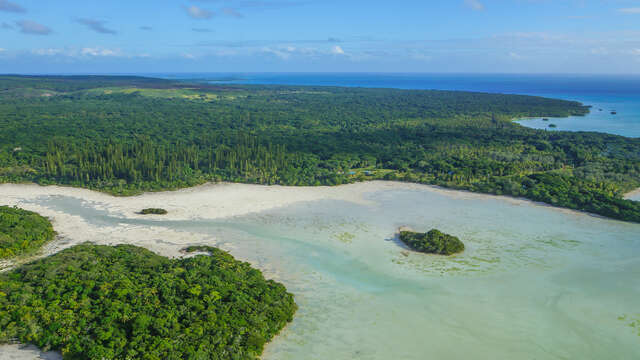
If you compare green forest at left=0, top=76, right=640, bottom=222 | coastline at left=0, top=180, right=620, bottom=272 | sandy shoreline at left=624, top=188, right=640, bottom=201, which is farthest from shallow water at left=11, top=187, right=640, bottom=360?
sandy shoreline at left=624, top=188, right=640, bottom=201

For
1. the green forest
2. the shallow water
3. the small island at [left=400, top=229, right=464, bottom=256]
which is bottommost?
the shallow water

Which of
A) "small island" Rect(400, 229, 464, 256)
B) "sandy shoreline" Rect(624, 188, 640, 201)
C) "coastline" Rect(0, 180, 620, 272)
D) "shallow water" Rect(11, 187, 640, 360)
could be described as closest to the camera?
"shallow water" Rect(11, 187, 640, 360)

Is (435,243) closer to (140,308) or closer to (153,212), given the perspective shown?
→ (140,308)

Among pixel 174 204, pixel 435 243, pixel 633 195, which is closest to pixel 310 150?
pixel 174 204

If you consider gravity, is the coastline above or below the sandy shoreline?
below

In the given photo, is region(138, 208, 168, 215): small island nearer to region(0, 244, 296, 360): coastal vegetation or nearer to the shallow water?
the shallow water

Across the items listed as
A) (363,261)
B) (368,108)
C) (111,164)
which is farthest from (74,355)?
(368,108)
